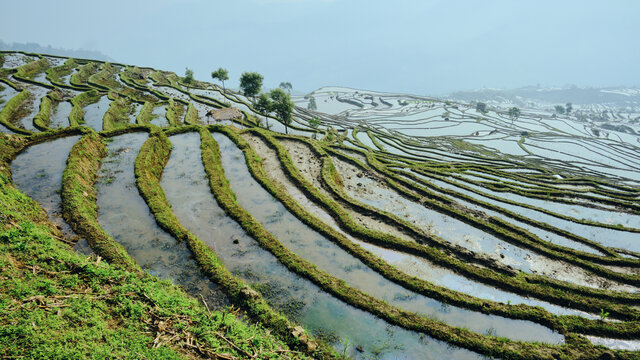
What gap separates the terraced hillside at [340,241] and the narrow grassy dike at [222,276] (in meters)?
0.07

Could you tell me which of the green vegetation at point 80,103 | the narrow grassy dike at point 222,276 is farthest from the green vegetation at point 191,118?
the narrow grassy dike at point 222,276

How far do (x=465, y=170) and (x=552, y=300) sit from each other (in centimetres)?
2978

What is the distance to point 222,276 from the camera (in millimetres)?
11609

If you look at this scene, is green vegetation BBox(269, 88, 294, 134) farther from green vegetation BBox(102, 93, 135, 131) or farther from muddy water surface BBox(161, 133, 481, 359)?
muddy water surface BBox(161, 133, 481, 359)

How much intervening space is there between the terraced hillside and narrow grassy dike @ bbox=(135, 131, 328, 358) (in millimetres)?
67

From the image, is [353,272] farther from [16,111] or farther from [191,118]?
[16,111]

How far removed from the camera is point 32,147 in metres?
19.8

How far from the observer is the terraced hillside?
1103 centimetres

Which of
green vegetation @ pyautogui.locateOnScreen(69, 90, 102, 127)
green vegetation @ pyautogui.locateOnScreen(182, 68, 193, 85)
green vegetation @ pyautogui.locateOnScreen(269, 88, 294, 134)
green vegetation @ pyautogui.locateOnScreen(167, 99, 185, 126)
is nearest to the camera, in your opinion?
green vegetation @ pyautogui.locateOnScreen(69, 90, 102, 127)

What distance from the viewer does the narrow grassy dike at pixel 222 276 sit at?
9562 millimetres

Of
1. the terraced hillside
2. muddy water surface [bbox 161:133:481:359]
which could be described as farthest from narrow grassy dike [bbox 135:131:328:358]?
muddy water surface [bbox 161:133:481:359]

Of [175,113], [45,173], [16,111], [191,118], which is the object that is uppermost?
[175,113]

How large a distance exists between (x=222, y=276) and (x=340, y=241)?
6.86 metres

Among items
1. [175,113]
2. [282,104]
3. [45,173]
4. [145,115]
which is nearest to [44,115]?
[145,115]
